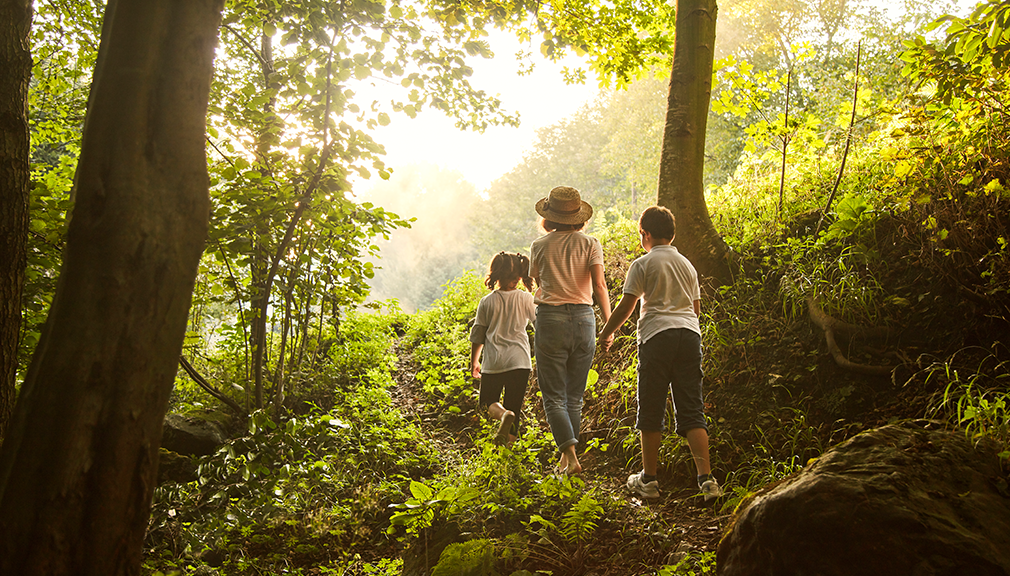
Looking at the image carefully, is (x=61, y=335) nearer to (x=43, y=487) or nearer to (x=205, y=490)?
(x=43, y=487)

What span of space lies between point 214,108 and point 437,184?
5082 centimetres

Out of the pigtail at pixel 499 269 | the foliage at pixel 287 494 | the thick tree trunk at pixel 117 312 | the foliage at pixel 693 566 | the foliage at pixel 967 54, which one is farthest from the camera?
the pigtail at pixel 499 269

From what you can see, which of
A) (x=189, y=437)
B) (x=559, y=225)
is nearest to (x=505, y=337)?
(x=559, y=225)

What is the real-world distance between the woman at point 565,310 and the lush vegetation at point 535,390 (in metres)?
0.55

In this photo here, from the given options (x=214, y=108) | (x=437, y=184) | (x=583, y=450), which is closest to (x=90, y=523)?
(x=214, y=108)

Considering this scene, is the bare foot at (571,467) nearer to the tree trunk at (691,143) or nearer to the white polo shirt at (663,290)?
the white polo shirt at (663,290)

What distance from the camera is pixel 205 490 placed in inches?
143

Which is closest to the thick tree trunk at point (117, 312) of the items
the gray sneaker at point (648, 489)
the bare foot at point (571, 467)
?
the bare foot at point (571, 467)

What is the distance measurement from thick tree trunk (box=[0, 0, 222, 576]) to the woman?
A: 2.64m

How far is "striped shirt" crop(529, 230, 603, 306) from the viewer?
406cm

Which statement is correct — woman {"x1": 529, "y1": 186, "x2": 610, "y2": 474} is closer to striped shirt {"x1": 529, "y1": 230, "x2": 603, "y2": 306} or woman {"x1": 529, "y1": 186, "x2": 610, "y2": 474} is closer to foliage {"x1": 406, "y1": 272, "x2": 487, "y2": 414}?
striped shirt {"x1": 529, "y1": 230, "x2": 603, "y2": 306}

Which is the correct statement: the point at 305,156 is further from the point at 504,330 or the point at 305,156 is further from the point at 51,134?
the point at 51,134

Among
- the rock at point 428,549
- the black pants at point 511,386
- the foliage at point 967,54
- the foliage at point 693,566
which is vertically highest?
the foliage at point 967,54

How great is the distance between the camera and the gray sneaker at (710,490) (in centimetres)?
340
